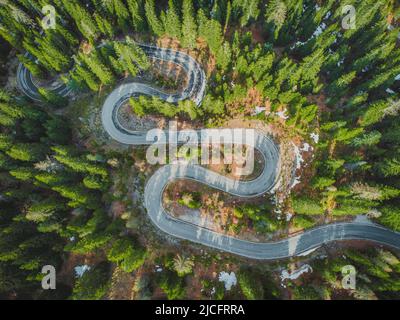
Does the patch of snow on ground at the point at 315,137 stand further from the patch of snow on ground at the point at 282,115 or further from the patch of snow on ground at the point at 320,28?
the patch of snow on ground at the point at 320,28

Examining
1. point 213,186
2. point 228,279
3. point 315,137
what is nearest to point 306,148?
point 315,137

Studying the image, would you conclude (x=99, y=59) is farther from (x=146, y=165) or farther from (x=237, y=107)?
(x=237, y=107)

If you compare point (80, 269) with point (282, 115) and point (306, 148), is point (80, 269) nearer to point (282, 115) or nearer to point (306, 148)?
point (282, 115)

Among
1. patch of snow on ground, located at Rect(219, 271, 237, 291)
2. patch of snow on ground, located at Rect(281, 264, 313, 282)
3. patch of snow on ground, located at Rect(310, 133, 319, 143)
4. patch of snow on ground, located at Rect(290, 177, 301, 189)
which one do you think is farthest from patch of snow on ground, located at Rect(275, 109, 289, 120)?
patch of snow on ground, located at Rect(219, 271, 237, 291)

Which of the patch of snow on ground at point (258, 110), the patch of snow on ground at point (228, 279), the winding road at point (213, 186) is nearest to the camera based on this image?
the patch of snow on ground at point (228, 279)

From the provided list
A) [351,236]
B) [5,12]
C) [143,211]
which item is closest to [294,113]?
[351,236]

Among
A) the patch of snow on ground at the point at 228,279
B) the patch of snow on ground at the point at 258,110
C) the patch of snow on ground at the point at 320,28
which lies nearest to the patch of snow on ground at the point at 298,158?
the patch of snow on ground at the point at 258,110
